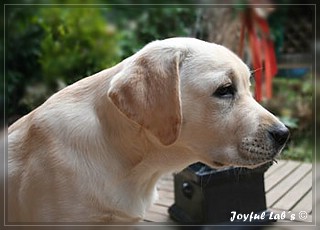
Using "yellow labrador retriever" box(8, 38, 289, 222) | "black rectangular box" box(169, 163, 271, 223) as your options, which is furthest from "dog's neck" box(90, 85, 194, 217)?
"black rectangular box" box(169, 163, 271, 223)

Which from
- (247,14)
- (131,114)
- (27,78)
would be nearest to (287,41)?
(247,14)

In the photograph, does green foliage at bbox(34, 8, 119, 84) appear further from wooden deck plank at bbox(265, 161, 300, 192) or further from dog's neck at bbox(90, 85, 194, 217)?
wooden deck plank at bbox(265, 161, 300, 192)

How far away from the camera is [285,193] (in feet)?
5.31

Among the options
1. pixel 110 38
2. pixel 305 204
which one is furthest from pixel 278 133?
pixel 110 38

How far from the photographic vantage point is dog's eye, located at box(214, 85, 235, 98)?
1088 mm

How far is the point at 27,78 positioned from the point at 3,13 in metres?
0.82

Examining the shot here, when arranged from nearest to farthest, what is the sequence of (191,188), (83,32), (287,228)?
(287,228), (191,188), (83,32)

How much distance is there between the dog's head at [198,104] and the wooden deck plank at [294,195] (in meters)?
0.48

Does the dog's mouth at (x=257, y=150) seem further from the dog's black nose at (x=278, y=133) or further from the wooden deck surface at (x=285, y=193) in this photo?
the wooden deck surface at (x=285, y=193)

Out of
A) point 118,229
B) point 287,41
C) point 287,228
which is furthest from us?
point 287,41

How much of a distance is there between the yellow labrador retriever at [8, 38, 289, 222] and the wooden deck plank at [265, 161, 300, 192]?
23.4 inches

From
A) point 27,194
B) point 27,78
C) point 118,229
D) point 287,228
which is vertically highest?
point 27,78

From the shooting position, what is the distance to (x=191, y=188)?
1.58 metres

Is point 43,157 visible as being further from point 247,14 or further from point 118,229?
point 247,14
